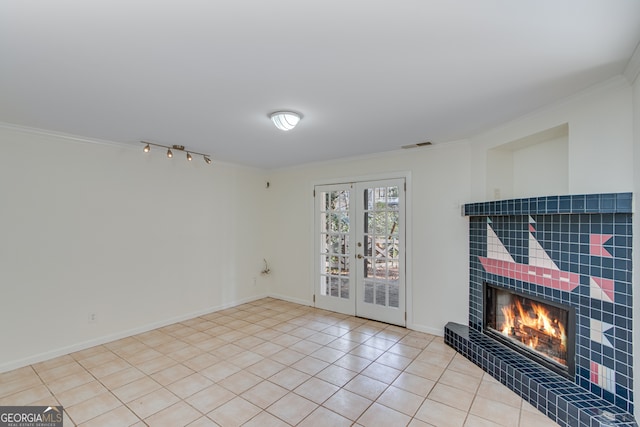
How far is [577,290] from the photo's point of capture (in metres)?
2.37

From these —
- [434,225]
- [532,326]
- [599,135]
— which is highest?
[599,135]

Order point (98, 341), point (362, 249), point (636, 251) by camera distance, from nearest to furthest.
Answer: point (636, 251) < point (98, 341) < point (362, 249)

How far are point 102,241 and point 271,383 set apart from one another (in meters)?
2.67

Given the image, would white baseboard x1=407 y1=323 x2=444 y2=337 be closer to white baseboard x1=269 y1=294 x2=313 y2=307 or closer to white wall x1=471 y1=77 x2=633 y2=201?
A: white baseboard x1=269 y1=294 x2=313 y2=307

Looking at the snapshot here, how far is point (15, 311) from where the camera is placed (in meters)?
3.07

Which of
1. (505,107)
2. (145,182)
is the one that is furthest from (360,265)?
(145,182)

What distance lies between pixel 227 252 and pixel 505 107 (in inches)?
170

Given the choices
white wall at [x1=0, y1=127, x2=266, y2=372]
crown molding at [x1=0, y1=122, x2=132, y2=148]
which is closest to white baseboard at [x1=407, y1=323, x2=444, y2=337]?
white wall at [x1=0, y1=127, x2=266, y2=372]

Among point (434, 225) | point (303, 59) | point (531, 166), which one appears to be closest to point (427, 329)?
point (434, 225)

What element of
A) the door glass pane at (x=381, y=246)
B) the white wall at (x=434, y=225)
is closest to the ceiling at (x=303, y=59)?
the white wall at (x=434, y=225)

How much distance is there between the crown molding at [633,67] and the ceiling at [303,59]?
0.14 feet

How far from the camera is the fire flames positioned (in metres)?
2.56

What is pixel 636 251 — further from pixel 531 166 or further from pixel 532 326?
pixel 531 166

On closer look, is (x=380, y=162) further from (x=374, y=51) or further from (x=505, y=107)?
(x=374, y=51)
